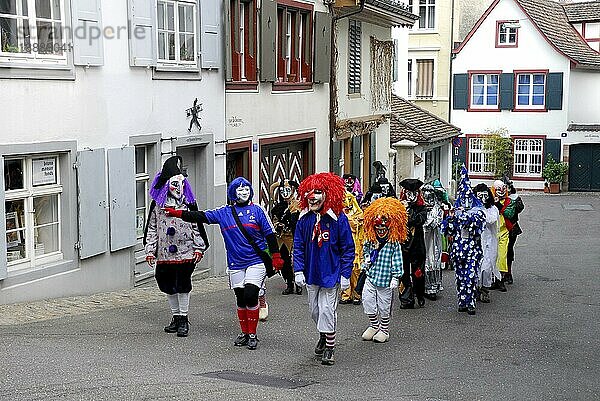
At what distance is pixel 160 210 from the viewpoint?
980cm

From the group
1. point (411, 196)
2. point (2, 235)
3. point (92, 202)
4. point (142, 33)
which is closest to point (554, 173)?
point (142, 33)

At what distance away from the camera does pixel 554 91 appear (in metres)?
44.0

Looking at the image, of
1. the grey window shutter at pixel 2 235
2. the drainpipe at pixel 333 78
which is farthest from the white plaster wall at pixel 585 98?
the grey window shutter at pixel 2 235

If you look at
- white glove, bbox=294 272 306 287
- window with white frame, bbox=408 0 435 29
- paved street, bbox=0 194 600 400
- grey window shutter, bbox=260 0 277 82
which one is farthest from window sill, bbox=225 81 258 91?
window with white frame, bbox=408 0 435 29

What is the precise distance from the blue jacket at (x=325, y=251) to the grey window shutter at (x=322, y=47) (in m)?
12.3

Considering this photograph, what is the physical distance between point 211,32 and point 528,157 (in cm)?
3162

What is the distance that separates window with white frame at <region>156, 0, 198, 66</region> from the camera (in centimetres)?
1484

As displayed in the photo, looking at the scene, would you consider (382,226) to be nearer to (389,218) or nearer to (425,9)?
(389,218)

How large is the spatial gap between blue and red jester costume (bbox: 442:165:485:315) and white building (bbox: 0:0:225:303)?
189 inches

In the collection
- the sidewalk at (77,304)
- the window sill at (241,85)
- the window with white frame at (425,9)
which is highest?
the window with white frame at (425,9)

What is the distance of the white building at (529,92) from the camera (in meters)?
44.0

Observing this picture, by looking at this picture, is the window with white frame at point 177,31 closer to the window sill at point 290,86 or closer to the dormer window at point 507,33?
the window sill at point 290,86

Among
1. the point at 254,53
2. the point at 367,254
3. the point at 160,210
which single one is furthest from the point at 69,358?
the point at 254,53

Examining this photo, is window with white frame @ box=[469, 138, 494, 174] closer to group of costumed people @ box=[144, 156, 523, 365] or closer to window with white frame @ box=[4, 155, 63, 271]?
group of costumed people @ box=[144, 156, 523, 365]
